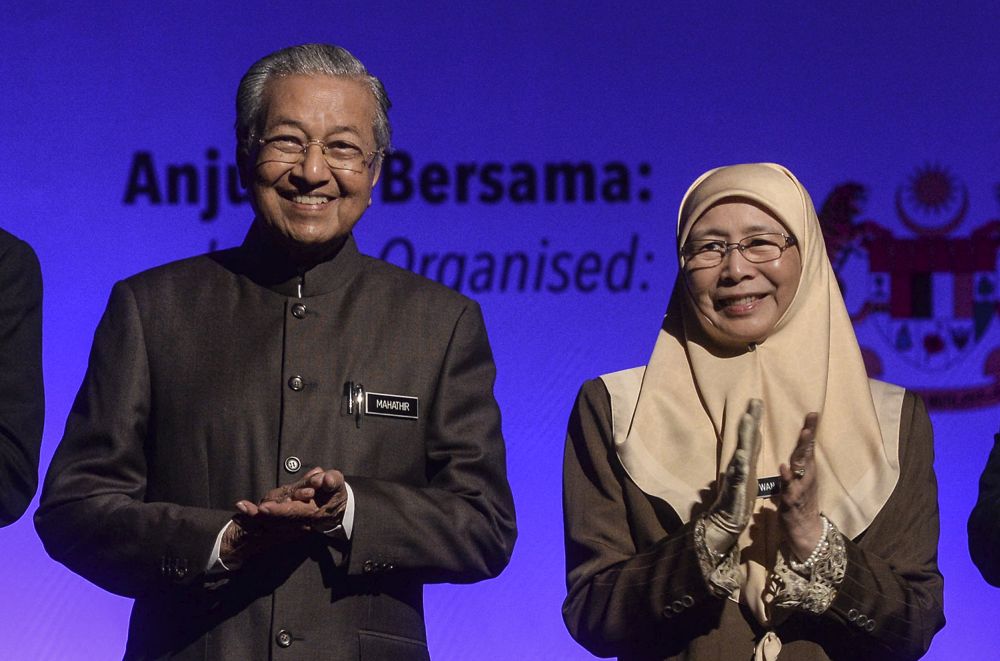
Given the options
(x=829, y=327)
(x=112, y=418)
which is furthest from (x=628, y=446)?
(x=112, y=418)

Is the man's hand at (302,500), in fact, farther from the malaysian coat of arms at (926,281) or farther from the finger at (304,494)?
the malaysian coat of arms at (926,281)

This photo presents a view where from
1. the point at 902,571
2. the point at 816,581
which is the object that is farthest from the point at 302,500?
the point at 902,571

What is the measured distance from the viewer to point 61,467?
9.57ft

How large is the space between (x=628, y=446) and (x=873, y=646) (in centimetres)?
58

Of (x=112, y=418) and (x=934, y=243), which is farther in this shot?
(x=934, y=243)

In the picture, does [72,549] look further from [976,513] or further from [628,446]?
[976,513]

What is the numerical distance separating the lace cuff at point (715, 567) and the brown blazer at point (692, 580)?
1cm

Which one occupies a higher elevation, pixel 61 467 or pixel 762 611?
pixel 61 467

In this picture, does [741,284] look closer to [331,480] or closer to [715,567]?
[715,567]

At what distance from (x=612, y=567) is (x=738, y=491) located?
0.35 m

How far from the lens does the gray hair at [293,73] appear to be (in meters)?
3.07

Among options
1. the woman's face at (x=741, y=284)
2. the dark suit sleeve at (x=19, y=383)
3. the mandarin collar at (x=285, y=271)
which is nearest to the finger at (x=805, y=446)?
the woman's face at (x=741, y=284)

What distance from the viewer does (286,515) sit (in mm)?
2652

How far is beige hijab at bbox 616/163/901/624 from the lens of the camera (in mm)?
3014
